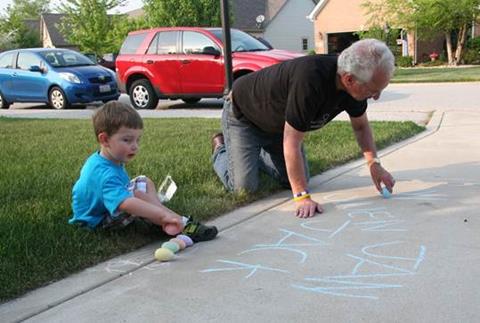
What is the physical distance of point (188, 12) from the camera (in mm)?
28266

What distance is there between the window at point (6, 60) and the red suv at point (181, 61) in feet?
10.5

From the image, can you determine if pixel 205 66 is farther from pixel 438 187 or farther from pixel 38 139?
pixel 438 187

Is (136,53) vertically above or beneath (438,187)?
above

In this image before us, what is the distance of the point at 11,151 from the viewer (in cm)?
654

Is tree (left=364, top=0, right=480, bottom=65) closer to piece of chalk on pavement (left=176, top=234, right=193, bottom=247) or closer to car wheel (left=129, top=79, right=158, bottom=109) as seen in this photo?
car wheel (left=129, top=79, right=158, bottom=109)

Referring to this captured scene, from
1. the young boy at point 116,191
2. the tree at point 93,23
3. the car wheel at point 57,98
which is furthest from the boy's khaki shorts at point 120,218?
the tree at point 93,23

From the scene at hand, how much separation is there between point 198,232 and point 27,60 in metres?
11.8

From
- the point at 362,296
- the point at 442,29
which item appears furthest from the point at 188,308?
the point at 442,29

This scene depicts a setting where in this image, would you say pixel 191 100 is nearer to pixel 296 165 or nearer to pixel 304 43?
pixel 296 165

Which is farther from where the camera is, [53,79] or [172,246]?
[53,79]

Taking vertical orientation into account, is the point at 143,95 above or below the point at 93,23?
below

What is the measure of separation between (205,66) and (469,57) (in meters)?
23.3

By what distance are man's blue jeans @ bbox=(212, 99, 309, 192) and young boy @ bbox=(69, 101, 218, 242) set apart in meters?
1.03

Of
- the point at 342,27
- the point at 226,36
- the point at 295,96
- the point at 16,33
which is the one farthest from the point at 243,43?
the point at 16,33
